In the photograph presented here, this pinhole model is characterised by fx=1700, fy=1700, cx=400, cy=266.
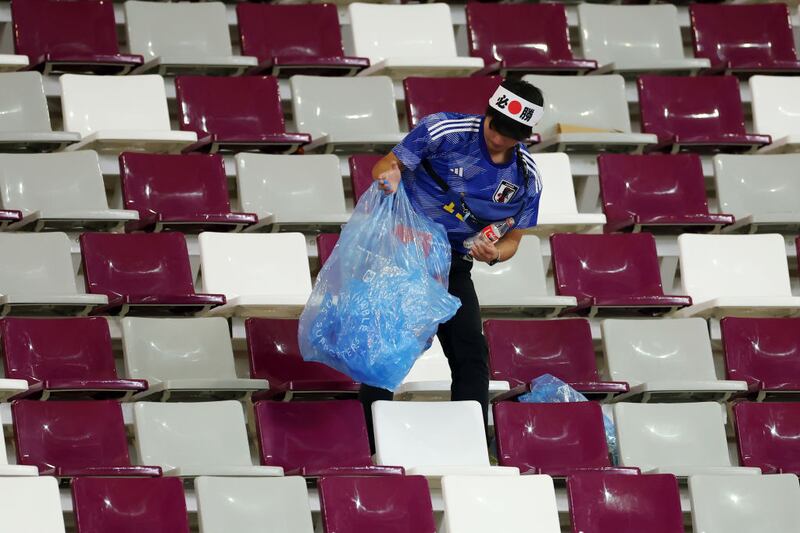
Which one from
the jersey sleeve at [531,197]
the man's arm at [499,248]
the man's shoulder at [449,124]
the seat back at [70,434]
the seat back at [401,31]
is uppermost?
the seat back at [401,31]

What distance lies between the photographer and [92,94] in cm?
479

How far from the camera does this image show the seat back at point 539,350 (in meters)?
4.27

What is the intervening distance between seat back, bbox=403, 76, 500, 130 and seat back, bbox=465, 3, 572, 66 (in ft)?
1.12

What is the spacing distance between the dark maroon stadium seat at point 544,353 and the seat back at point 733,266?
462 millimetres

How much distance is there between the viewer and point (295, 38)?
5.23m

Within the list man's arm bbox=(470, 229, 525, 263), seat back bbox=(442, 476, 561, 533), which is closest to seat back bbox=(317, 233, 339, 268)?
man's arm bbox=(470, 229, 525, 263)

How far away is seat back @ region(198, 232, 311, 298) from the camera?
4301mm

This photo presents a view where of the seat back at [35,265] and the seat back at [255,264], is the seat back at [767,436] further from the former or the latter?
the seat back at [35,265]

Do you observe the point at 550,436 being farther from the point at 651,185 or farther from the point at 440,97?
the point at 440,97

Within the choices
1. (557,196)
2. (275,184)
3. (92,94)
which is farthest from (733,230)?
(92,94)

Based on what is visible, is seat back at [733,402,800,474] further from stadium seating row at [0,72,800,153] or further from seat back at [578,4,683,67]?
seat back at [578,4,683,67]

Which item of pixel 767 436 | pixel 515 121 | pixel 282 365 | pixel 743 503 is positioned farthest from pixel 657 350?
pixel 515 121

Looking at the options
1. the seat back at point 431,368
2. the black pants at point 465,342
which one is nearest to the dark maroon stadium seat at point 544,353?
the seat back at point 431,368

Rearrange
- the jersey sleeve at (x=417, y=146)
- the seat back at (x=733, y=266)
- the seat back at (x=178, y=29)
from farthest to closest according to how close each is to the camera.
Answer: the seat back at (x=178, y=29) < the seat back at (x=733, y=266) < the jersey sleeve at (x=417, y=146)
